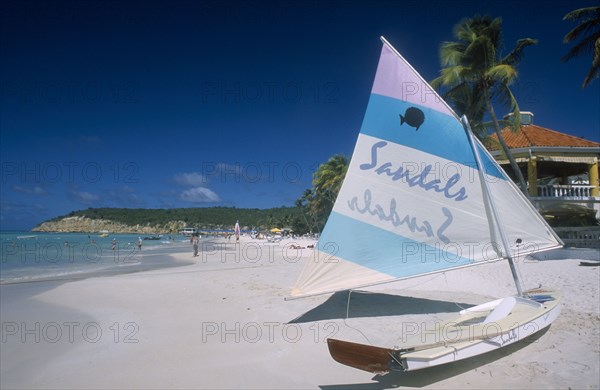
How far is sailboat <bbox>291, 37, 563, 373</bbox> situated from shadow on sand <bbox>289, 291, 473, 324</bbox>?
1735 millimetres

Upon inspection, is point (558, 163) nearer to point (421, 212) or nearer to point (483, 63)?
point (483, 63)

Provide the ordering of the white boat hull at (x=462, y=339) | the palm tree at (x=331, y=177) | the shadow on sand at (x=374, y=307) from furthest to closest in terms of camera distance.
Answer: the palm tree at (x=331, y=177) < the shadow on sand at (x=374, y=307) < the white boat hull at (x=462, y=339)

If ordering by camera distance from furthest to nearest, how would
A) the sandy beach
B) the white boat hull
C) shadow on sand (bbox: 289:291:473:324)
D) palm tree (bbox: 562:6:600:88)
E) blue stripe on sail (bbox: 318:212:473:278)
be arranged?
palm tree (bbox: 562:6:600:88), shadow on sand (bbox: 289:291:473:324), blue stripe on sail (bbox: 318:212:473:278), the sandy beach, the white boat hull

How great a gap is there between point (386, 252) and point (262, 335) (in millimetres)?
2782

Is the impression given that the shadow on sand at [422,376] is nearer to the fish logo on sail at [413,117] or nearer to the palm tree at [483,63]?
the fish logo on sail at [413,117]

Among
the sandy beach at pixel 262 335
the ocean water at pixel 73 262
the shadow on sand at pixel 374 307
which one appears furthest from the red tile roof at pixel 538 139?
the ocean water at pixel 73 262

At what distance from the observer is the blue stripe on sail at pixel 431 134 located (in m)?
6.10

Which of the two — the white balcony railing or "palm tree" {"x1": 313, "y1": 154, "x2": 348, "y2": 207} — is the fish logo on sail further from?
"palm tree" {"x1": 313, "y1": 154, "x2": 348, "y2": 207}

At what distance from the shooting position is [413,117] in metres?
6.20

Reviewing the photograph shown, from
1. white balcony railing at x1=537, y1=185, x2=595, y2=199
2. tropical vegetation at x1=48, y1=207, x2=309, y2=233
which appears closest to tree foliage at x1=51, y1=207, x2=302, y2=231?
tropical vegetation at x1=48, y1=207, x2=309, y2=233

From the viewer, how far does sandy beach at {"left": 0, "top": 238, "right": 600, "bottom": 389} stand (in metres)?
4.76

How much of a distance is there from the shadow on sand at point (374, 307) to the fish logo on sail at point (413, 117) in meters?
3.99

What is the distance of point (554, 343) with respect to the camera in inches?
217

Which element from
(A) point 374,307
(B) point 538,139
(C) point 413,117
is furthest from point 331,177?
(C) point 413,117
